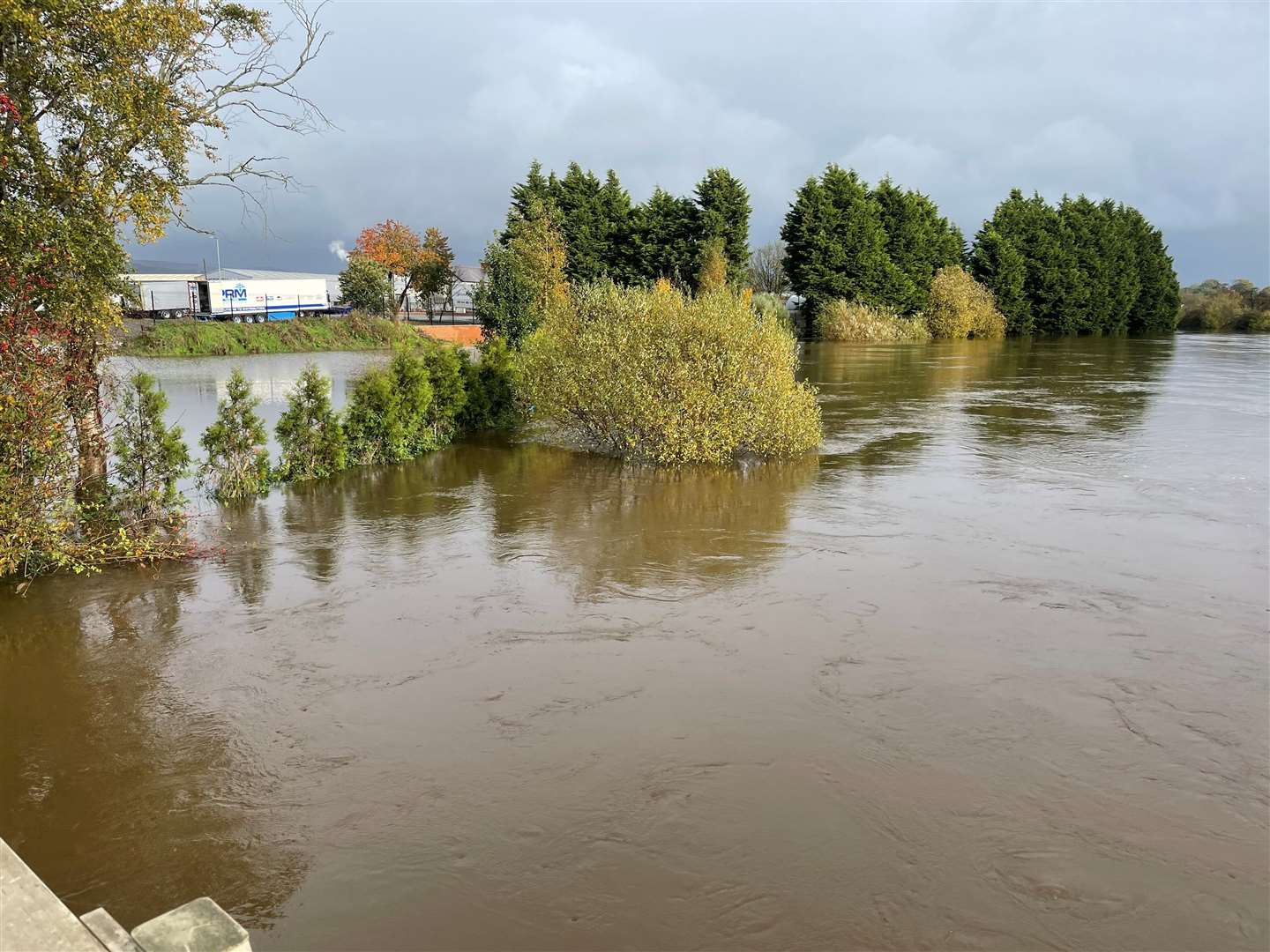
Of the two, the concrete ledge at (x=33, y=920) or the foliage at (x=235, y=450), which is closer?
the concrete ledge at (x=33, y=920)

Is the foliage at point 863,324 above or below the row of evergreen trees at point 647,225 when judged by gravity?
below

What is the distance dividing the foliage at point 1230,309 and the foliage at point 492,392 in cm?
6957

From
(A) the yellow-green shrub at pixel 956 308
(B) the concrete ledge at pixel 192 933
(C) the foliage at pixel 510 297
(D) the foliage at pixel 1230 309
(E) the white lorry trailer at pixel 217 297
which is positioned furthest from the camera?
(D) the foliage at pixel 1230 309

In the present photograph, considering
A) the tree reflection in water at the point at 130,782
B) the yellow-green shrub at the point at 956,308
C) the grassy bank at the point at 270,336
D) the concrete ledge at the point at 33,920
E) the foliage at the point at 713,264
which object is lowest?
the tree reflection in water at the point at 130,782

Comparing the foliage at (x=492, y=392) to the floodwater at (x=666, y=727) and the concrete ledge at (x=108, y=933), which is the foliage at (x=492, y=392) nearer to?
the floodwater at (x=666, y=727)

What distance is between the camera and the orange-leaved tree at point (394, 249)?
70.2 meters

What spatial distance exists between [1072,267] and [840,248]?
20.6m

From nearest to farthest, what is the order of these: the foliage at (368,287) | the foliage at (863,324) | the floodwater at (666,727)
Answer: the floodwater at (666,727) → the foliage at (863,324) → the foliage at (368,287)

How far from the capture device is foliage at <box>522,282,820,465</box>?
14602mm

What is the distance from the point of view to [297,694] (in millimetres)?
6656

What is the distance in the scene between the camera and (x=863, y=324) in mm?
54156

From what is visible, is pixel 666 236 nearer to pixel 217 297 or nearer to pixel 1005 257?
pixel 1005 257

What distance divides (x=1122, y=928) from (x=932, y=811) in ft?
3.64

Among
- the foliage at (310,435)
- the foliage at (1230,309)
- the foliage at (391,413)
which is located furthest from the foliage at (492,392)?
the foliage at (1230,309)
